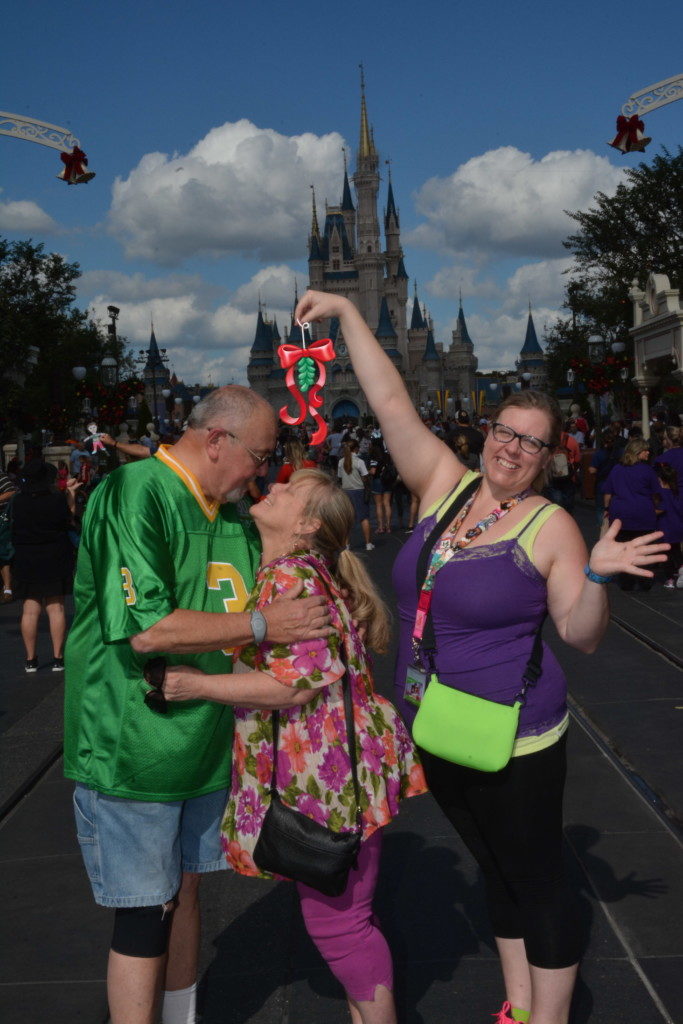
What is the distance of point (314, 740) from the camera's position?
8.16ft

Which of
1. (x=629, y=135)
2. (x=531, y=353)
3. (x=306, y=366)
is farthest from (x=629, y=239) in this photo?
(x=531, y=353)

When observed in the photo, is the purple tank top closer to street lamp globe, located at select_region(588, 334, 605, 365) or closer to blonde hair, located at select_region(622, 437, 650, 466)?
blonde hair, located at select_region(622, 437, 650, 466)

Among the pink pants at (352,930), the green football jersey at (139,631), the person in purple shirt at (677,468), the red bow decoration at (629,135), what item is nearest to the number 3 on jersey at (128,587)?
the green football jersey at (139,631)

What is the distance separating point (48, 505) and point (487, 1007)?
6075 millimetres

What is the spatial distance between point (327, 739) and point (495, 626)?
0.49m

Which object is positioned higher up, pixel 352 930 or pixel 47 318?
pixel 47 318

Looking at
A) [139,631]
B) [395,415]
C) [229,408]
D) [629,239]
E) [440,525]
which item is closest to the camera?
[139,631]

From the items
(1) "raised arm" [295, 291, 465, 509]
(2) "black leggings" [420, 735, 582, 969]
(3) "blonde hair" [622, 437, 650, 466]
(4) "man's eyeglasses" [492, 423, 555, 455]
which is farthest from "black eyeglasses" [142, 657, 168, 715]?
(3) "blonde hair" [622, 437, 650, 466]

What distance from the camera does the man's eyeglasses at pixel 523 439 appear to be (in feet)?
8.77

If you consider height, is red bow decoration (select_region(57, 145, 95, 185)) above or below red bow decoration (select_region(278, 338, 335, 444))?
above

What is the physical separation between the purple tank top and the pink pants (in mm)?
480

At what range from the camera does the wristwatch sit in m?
2.42

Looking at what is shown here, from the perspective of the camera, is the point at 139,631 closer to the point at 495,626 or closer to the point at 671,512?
the point at 495,626

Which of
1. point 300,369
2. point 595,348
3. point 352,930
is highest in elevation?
point 595,348
